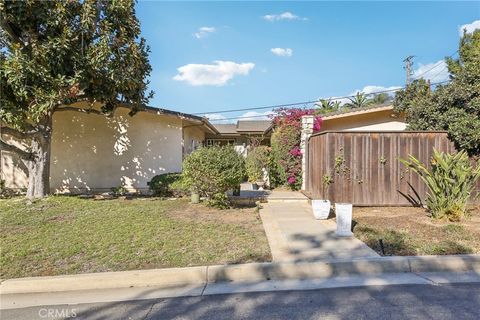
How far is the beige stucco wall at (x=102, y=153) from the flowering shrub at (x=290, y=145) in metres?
4.14

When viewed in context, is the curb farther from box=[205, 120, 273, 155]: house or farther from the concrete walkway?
box=[205, 120, 273, 155]: house

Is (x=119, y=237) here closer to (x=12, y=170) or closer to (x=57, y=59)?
(x=57, y=59)

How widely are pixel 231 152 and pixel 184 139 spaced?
5.35m

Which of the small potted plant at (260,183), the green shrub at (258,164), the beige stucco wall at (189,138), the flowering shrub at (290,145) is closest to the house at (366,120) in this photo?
the flowering shrub at (290,145)

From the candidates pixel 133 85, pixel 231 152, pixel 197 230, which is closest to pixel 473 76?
pixel 231 152

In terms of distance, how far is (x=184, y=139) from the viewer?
1362cm

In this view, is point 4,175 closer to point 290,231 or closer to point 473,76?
point 290,231

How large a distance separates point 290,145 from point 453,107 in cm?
510

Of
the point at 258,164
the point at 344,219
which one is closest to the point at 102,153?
the point at 258,164

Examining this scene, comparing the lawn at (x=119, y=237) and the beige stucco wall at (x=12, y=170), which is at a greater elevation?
the beige stucco wall at (x=12, y=170)

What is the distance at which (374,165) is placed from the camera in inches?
347

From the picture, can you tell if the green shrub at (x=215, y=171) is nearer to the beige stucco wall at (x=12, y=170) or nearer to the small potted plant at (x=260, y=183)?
the small potted plant at (x=260, y=183)

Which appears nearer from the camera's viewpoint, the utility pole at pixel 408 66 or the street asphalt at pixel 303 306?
the street asphalt at pixel 303 306

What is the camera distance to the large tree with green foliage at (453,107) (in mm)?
8781
